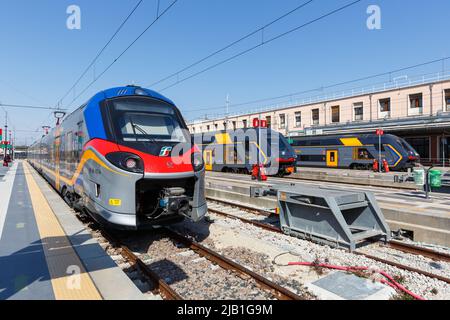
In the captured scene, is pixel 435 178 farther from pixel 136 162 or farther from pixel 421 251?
pixel 136 162

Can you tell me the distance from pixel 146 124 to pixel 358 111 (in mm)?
37190

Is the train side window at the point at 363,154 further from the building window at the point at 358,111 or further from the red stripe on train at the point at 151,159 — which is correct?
the red stripe on train at the point at 151,159

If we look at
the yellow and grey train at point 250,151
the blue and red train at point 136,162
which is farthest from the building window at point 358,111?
the blue and red train at point 136,162

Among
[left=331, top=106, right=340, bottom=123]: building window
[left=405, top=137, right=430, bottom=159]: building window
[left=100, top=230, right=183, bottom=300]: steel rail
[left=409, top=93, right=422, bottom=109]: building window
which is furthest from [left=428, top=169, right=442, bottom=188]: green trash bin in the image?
[left=331, top=106, right=340, bottom=123]: building window

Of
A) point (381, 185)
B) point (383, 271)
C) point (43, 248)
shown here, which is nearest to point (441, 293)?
point (383, 271)

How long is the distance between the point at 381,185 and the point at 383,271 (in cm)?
1315

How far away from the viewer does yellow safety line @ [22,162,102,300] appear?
396cm

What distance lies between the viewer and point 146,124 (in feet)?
21.2

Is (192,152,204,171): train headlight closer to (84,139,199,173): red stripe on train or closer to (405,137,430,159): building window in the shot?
(84,139,199,173): red stripe on train

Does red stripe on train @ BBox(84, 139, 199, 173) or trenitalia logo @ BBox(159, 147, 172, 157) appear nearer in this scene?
red stripe on train @ BBox(84, 139, 199, 173)

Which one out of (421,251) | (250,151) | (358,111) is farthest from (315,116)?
(421,251)

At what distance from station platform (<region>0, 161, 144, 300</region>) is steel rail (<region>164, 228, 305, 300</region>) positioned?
1.63 m

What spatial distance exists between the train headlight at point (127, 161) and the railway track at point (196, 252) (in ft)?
5.01

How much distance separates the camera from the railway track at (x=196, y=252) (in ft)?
13.9
